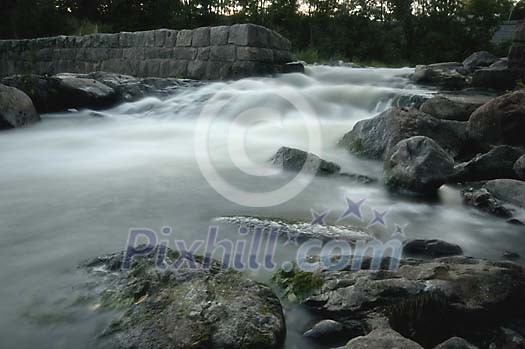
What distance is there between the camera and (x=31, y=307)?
1.76 meters

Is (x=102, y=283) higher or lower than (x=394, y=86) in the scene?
lower

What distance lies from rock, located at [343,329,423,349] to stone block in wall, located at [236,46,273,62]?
24.9 feet

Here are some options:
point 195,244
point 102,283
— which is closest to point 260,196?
point 195,244

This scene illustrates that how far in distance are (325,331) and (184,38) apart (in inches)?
342

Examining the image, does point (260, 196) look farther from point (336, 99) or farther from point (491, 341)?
point (336, 99)

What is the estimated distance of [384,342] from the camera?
131cm

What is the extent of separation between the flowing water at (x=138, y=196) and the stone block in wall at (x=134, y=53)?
3.46 meters

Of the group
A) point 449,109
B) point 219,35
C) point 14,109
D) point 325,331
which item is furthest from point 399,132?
point 219,35

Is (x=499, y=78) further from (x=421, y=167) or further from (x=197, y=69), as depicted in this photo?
(x=197, y=69)

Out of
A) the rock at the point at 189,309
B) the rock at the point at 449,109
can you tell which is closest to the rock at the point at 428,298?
the rock at the point at 189,309

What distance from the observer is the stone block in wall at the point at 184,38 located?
359 inches

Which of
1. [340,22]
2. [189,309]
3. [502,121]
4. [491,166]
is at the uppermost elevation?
[340,22]

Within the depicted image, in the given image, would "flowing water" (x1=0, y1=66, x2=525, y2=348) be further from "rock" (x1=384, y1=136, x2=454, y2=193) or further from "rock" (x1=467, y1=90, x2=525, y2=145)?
"rock" (x1=467, y1=90, x2=525, y2=145)

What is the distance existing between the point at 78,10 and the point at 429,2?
15790 mm
